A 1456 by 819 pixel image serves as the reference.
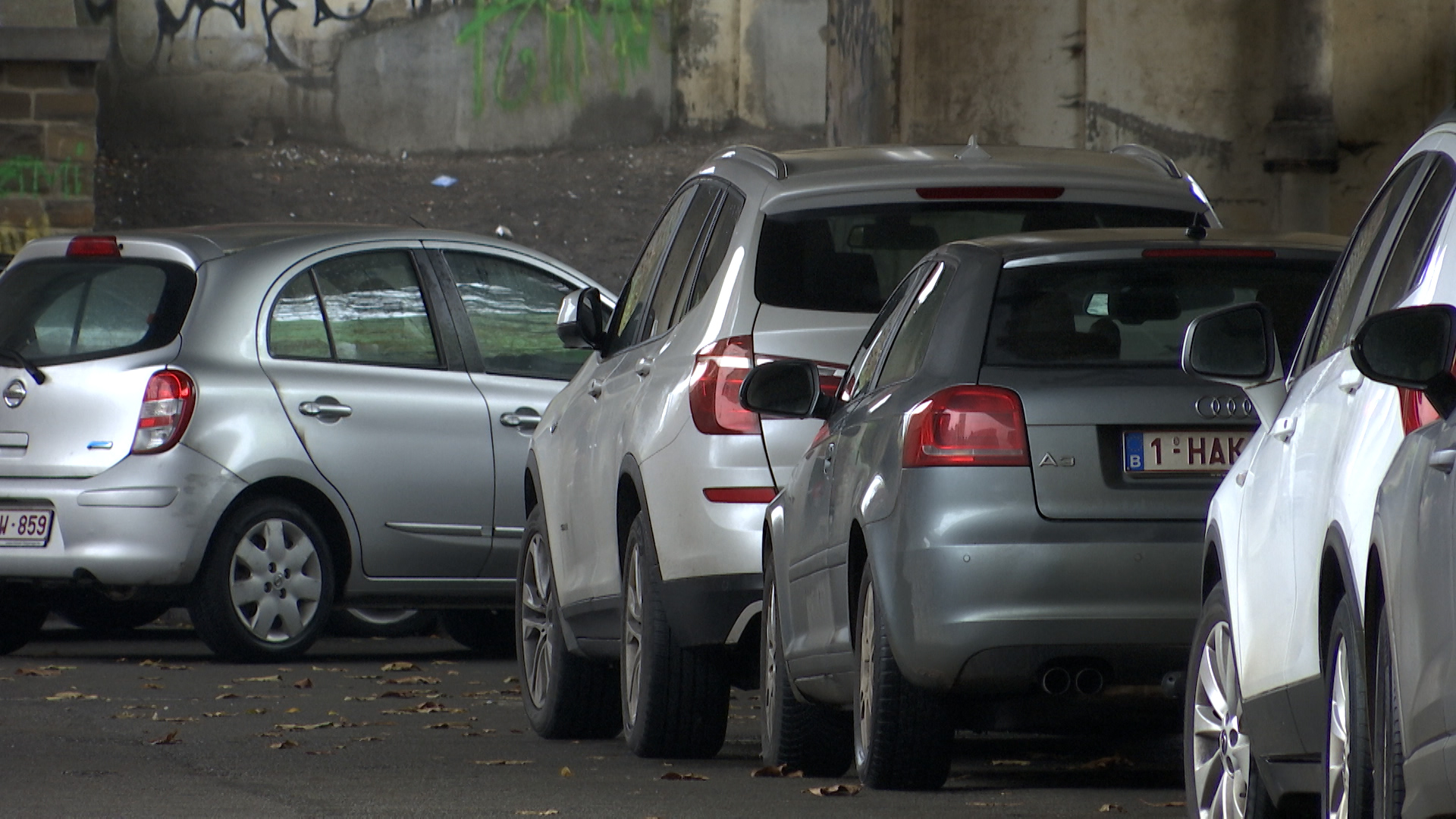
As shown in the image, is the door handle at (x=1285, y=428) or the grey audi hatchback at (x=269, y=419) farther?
the grey audi hatchback at (x=269, y=419)

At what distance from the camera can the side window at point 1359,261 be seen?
5.53 m

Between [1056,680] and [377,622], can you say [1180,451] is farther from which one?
[377,622]

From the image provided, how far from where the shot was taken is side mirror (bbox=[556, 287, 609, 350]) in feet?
32.6

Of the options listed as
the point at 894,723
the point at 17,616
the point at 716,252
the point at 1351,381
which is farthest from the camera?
the point at 17,616

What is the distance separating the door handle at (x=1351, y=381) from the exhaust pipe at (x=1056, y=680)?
1.96 meters

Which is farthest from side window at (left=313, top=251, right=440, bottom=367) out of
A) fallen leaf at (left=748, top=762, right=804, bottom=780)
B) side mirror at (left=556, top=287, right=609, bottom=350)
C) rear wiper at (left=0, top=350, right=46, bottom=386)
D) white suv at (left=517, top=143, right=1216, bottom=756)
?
fallen leaf at (left=748, top=762, right=804, bottom=780)

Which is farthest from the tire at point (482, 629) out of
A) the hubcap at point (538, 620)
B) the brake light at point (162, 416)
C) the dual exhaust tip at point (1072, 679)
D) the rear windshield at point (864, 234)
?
the dual exhaust tip at point (1072, 679)

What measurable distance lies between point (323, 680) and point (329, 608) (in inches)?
40.4

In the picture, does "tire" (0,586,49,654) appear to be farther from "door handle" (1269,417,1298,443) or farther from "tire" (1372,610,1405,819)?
"tire" (1372,610,1405,819)

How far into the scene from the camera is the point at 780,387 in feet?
25.8

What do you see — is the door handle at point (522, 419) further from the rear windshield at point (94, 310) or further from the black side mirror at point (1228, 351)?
the black side mirror at point (1228, 351)

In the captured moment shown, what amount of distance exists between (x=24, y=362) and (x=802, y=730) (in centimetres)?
569

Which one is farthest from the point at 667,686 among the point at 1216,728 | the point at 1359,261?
the point at 1359,261

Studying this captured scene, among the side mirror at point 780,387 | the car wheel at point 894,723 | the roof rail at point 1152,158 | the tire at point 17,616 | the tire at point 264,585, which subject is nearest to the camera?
the car wheel at point 894,723
